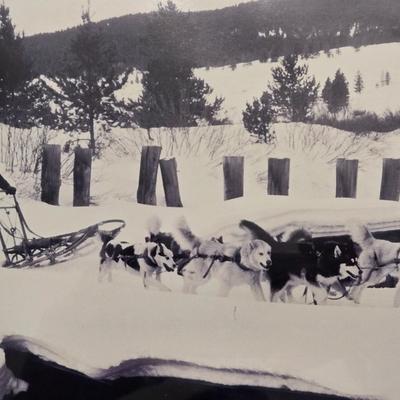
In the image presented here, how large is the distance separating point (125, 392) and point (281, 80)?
980mm

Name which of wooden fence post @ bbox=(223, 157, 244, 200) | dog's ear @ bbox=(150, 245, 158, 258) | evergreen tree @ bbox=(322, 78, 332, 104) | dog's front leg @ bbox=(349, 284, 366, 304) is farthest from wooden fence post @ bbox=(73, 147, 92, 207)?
dog's front leg @ bbox=(349, 284, 366, 304)

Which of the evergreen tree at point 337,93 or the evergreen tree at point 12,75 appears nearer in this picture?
the evergreen tree at point 337,93

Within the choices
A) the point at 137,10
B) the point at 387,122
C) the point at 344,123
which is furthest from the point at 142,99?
the point at 387,122

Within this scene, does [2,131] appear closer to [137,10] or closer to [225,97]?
[137,10]

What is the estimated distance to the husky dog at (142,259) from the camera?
1.44m

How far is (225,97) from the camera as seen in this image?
138 centimetres

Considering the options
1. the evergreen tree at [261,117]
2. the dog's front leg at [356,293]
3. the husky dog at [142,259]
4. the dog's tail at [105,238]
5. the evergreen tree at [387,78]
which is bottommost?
the dog's front leg at [356,293]

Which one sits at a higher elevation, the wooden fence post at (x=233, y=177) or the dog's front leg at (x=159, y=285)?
the wooden fence post at (x=233, y=177)

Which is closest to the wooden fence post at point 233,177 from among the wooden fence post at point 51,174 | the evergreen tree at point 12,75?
the wooden fence post at point 51,174

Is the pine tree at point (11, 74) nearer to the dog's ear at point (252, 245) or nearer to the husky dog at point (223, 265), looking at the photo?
the husky dog at point (223, 265)

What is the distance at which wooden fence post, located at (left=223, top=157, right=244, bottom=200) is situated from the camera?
140 cm

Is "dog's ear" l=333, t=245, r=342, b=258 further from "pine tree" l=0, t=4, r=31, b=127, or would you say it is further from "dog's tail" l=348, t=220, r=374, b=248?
"pine tree" l=0, t=4, r=31, b=127

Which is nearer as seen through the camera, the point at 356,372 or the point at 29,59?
the point at 356,372

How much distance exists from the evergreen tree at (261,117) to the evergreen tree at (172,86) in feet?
0.29
